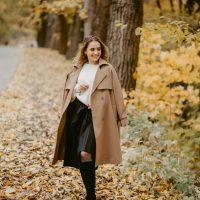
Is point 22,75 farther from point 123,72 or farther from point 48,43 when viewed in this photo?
point 48,43

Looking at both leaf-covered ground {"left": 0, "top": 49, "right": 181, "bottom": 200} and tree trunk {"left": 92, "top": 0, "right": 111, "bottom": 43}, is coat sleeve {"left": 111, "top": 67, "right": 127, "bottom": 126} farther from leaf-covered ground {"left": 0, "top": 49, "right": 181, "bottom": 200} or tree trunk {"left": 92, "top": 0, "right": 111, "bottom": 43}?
tree trunk {"left": 92, "top": 0, "right": 111, "bottom": 43}

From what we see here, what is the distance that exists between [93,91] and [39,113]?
5.83m

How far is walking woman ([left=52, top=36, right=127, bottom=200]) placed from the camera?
500 cm

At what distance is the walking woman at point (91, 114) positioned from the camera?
Result: 5.00 m

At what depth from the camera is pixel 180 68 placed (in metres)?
10.4

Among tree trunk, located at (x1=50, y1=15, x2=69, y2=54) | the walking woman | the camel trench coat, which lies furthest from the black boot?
tree trunk, located at (x1=50, y1=15, x2=69, y2=54)

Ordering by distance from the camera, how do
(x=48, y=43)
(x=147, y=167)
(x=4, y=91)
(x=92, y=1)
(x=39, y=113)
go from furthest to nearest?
(x=48, y=43), (x=92, y=1), (x=4, y=91), (x=39, y=113), (x=147, y=167)

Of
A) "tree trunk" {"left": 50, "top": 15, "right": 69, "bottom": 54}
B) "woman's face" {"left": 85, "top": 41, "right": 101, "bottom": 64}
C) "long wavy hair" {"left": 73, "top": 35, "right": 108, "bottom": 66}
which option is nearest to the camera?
"woman's face" {"left": 85, "top": 41, "right": 101, "bottom": 64}

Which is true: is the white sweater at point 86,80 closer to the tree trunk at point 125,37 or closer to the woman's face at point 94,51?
the woman's face at point 94,51

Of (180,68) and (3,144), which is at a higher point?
(180,68)

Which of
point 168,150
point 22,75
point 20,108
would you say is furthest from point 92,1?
point 168,150

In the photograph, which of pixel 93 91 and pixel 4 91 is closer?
pixel 93 91

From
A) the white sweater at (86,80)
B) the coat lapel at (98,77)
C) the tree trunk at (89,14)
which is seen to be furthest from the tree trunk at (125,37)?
the tree trunk at (89,14)

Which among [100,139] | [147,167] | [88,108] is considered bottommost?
[147,167]
